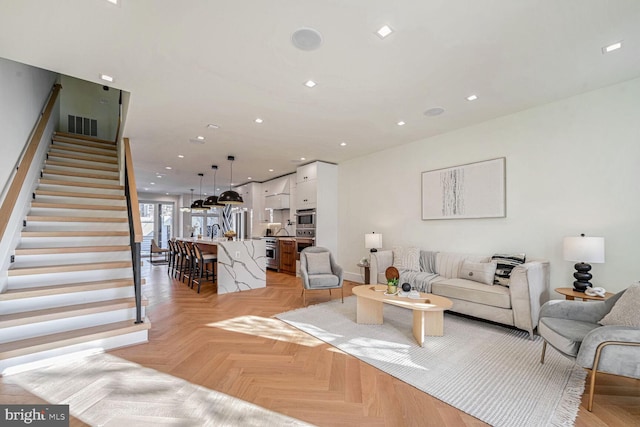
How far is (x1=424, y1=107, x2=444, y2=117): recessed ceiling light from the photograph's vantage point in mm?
3818

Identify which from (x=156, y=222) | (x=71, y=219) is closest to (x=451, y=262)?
(x=71, y=219)

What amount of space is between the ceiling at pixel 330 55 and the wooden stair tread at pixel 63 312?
2.50 metres

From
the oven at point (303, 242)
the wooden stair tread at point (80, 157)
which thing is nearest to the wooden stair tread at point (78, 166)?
the wooden stair tread at point (80, 157)

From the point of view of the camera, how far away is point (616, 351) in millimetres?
1881

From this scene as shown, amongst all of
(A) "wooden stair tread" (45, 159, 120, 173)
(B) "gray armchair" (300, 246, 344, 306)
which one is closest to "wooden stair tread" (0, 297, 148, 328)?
(B) "gray armchair" (300, 246, 344, 306)

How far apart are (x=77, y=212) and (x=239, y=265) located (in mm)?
2653

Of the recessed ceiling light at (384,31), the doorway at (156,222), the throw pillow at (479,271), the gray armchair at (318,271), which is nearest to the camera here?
the recessed ceiling light at (384,31)

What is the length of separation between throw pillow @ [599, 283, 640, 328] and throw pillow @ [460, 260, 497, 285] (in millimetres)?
1429

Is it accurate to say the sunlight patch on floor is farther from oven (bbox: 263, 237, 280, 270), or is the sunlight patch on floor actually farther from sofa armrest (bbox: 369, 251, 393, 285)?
oven (bbox: 263, 237, 280, 270)

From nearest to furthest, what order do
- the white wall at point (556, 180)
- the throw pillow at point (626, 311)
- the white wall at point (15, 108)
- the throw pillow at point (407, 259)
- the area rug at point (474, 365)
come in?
the area rug at point (474, 365), the throw pillow at point (626, 311), the white wall at point (15, 108), the white wall at point (556, 180), the throw pillow at point (407, 259)

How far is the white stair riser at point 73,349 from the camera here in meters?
2.31

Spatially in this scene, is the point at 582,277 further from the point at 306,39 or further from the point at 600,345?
the point at 306,39

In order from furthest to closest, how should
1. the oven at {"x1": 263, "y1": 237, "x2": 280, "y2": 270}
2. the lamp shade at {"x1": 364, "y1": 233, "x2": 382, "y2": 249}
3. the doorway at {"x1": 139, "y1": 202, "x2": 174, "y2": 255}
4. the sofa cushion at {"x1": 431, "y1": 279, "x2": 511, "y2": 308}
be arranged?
1. the doorway at {"x1": 139, "y1": 202, "x2": 174, "y2": 255}
2. the oven at {"x1": 263, "y1": 237, "x2": 280, "y2": 270}
3. the lamp shade at {"x1": 364, "y1": 233, "x2": 382, "y2": 249}
4. the sofa cushion at {"x1": 431, "y1": 279, "x2": 511, "y2": 308}

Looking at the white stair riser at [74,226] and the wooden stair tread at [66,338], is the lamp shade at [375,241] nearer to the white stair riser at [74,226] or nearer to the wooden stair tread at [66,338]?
the wooden stair tread at [66,338]
